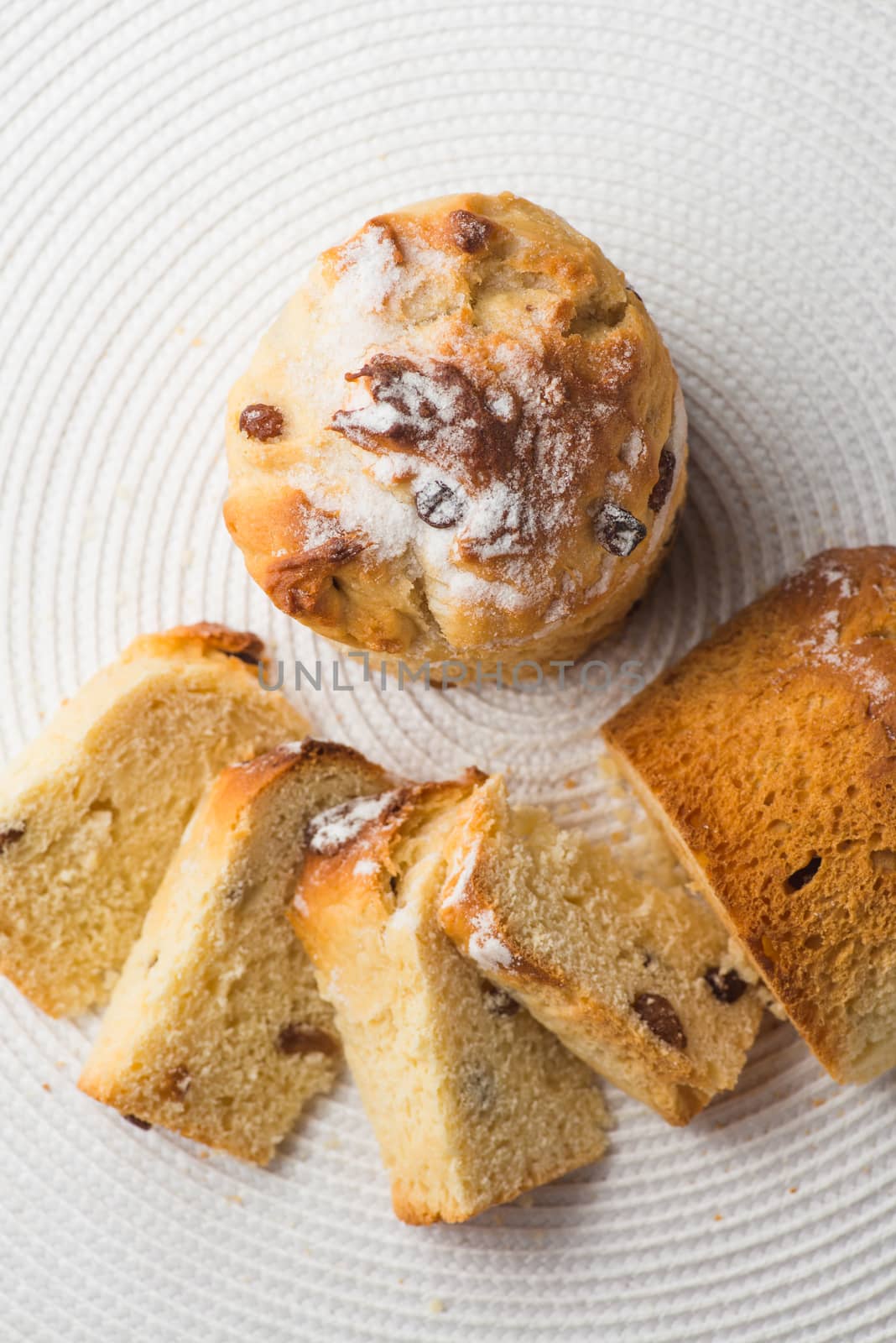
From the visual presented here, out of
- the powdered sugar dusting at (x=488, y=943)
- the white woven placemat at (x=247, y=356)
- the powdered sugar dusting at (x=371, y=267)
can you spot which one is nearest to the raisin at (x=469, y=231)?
the powdered sugar dusting at (x=371, y=267)

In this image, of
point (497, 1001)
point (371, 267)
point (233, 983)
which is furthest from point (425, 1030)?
point (371, 267)

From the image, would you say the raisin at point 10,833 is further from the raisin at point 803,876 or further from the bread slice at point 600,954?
the raisin at point 803,876

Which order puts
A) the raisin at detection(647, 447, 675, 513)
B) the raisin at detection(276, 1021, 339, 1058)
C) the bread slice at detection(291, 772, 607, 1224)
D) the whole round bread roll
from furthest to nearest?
the raisin at detection(276, 1021, 339, 1058)
the bread slice at detection(291, 772, 607, 1224)
the raisin at detection(647, 447, 675, 513)
the whole round bread roll

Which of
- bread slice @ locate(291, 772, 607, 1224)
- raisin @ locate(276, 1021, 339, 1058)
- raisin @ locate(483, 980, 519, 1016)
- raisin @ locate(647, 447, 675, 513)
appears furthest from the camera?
raisin @ locate(276, 1021, 339, 1058)

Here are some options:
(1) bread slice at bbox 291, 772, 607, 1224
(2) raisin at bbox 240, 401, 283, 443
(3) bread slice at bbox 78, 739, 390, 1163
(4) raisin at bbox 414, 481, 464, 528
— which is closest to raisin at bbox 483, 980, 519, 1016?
(1) bread slice at bbox 291, 772, 607, 1224

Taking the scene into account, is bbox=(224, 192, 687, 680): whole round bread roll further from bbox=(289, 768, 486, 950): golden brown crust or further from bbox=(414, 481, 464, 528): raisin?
bbox=(289, 768, 486, 950): golden brown crust

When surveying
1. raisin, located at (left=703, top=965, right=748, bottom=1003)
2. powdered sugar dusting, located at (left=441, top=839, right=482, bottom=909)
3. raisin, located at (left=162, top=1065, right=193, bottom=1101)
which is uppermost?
powdered sugar dusting, located at (left=441, top=839, right=482, bottom=909)

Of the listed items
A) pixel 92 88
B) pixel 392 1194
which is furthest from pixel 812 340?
pixel 392 1194
